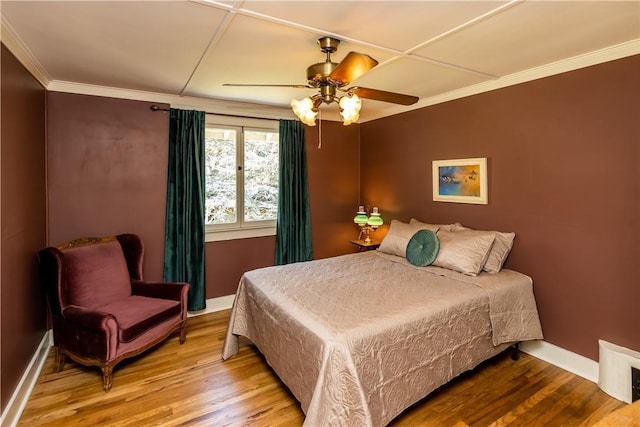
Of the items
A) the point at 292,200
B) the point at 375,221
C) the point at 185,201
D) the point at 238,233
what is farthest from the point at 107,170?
the point at 375,221

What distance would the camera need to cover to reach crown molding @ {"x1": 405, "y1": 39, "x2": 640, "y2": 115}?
223 centimetres

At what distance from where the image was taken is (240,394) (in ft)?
7.71

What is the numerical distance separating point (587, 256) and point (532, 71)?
59.8 inches

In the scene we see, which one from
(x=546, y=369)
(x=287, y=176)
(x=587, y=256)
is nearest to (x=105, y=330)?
(x=287, y=176)

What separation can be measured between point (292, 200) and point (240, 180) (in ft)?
2.22

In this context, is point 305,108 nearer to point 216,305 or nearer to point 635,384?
point 216,305

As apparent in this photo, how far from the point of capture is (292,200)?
4.18 metres

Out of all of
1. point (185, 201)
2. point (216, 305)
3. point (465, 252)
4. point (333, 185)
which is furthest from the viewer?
point (333, 185)

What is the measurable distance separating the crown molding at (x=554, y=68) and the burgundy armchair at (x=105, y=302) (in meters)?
3.25

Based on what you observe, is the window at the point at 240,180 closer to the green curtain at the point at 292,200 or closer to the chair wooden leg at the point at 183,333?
the green curtain at the point at 292,200

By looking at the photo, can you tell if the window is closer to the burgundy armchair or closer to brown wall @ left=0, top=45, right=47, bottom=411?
the burgundy armchair

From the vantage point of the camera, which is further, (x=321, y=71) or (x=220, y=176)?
(x=220, y=176)

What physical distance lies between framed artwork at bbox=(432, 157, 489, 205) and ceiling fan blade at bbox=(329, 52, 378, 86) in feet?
6.01

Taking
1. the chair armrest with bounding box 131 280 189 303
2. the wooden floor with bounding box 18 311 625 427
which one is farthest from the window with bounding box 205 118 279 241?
the wooden floor with bounding box 18 311 625 427
